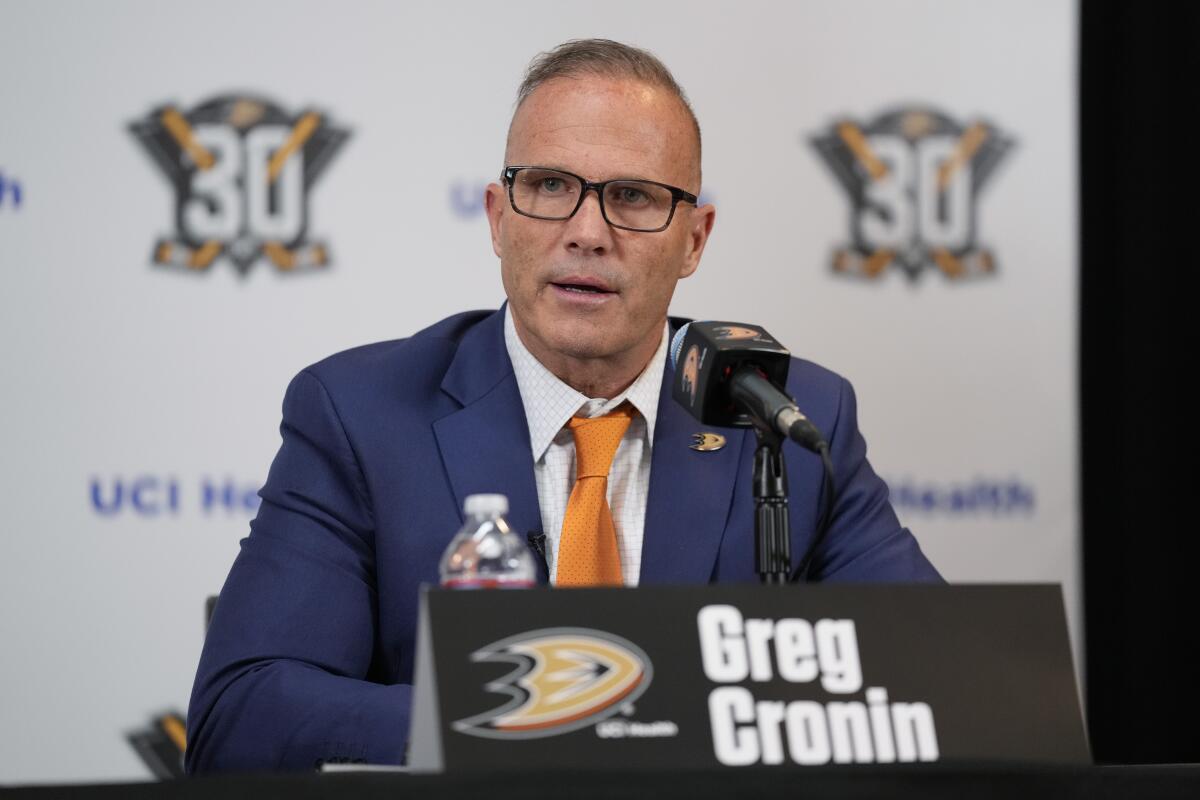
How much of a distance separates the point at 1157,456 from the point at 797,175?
119 cm

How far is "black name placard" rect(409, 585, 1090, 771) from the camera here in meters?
1.37

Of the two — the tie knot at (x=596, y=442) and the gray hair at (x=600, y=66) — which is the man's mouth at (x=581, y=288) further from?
the gray hair at (x=600, y=66)

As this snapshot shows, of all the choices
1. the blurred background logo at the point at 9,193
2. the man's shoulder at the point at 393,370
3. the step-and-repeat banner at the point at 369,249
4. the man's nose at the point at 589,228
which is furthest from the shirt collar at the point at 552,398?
the blurred background logo at the point at 9,193

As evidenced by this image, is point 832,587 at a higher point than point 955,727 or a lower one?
higher

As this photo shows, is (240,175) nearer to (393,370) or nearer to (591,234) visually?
(393,370)

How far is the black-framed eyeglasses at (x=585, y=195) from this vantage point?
2.52 meters

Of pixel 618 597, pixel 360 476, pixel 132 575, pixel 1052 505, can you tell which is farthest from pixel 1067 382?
pixel 618 597

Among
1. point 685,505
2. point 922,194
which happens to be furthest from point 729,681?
point 922,194

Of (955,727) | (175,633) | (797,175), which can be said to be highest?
(797,175)

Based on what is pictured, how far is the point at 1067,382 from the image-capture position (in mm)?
3785

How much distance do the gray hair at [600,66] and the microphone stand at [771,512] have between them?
3.32ft

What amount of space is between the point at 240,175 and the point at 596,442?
143 cm

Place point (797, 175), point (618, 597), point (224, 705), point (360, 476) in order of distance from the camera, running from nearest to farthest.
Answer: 1. point (618, 597)
2. point (224, 705)
3. point (360, 476)
4. point (797, 175)

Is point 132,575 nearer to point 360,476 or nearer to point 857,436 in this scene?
point 360,476
